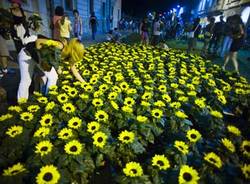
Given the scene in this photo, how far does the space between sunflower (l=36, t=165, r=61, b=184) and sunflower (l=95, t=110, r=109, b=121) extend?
3.27 feet

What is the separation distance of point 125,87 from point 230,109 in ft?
7.26

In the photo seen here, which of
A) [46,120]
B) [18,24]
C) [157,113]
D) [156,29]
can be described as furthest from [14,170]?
[156,29]

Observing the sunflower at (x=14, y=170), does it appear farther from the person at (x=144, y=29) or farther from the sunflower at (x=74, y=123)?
the person at (x=144, y=29)

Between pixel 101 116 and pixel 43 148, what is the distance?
914 millimetres

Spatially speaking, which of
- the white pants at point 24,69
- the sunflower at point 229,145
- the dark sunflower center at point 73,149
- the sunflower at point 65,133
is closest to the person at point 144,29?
the white pants at point 24,69

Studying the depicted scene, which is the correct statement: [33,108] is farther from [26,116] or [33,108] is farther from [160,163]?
[160,163]

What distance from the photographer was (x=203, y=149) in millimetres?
2643

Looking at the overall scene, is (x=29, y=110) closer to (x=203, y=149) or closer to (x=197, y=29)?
(x=203, y=149)

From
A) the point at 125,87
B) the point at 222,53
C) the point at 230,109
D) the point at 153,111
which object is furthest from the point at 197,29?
the point at 153,111

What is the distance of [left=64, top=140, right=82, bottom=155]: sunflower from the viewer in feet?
7.45

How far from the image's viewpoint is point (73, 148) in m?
2.32

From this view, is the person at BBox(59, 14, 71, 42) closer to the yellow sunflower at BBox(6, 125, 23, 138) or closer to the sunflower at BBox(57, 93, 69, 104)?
the sunflower at BBox(57, 93, 69, 104)

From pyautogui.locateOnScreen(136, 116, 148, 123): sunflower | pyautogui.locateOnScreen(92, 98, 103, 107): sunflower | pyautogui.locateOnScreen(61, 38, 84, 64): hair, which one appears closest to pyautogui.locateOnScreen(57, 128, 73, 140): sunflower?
pyautogui.locateOnScreen(92, 98, 103, 107): sunflower

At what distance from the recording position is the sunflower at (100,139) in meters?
2.43
